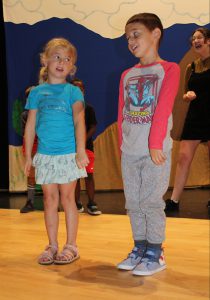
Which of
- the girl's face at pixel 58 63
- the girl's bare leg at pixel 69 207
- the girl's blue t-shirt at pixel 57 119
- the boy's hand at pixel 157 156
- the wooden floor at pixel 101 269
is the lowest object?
the wooden floor at pixel 101 269

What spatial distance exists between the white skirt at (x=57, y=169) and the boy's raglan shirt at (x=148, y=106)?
24cm

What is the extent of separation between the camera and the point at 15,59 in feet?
13.3

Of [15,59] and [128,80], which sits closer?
[128,80]

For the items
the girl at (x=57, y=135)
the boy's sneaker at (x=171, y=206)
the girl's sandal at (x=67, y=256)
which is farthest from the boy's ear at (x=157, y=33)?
the boy's sneaker at (x=171, y=206)

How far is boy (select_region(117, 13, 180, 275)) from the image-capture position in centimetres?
154

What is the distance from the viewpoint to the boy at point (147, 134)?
5.04 feet

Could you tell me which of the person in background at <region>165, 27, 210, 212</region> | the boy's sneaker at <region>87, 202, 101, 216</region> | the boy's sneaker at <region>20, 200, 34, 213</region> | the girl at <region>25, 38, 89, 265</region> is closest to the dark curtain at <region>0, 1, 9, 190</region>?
the boy's sneaker at <region>20, 200, 34, 213</region>

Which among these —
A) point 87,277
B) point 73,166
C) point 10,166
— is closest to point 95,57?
point 10,166

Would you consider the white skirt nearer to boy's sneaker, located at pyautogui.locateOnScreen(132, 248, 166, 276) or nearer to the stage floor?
boy's sneaker, located at pyautogui.locateOnScreen(132, 248, 166, 276)

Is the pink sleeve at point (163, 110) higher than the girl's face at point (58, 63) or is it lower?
lower

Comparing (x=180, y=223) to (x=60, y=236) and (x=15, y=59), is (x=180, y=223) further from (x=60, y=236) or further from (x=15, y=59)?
(x=15, y=59)

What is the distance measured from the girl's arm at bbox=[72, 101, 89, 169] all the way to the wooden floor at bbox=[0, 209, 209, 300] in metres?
0.41

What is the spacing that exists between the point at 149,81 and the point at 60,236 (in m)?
1.02

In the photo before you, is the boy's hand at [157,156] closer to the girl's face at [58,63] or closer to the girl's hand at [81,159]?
the girl's hand at [81,159]
